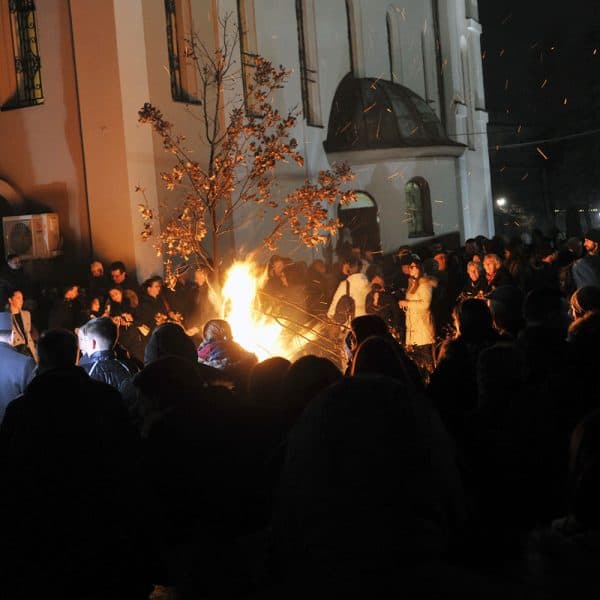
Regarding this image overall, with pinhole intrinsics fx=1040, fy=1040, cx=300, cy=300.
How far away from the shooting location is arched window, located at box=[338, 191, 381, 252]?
1100 inches

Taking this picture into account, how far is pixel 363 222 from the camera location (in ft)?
92.5

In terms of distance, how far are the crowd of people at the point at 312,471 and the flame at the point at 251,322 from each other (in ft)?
13.8

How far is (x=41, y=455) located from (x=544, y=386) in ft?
8.06

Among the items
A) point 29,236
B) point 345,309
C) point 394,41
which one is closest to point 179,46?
point 29,236

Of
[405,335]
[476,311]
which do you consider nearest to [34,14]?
[405,335]

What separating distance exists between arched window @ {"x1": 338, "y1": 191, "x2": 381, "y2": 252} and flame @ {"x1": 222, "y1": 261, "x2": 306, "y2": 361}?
15.1 metres

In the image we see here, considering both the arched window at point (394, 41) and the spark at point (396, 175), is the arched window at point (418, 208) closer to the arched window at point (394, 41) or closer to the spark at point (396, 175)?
the spark at point (396, 175)

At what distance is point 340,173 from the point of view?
607 inches

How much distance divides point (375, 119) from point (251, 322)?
57.3 feet

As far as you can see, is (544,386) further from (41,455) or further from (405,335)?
(405,335)

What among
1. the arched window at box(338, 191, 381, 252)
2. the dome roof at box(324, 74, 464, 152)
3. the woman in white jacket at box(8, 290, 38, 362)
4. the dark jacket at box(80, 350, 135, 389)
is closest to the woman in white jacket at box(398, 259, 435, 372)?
the woman in white jacket at box(8, 290, 38, 362)

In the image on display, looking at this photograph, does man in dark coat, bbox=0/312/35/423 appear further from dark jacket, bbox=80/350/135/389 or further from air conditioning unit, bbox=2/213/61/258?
air conditioning unit, bbox=2/213/61/258

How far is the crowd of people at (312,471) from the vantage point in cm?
339

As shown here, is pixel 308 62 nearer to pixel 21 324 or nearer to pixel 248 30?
pixel 248 30
